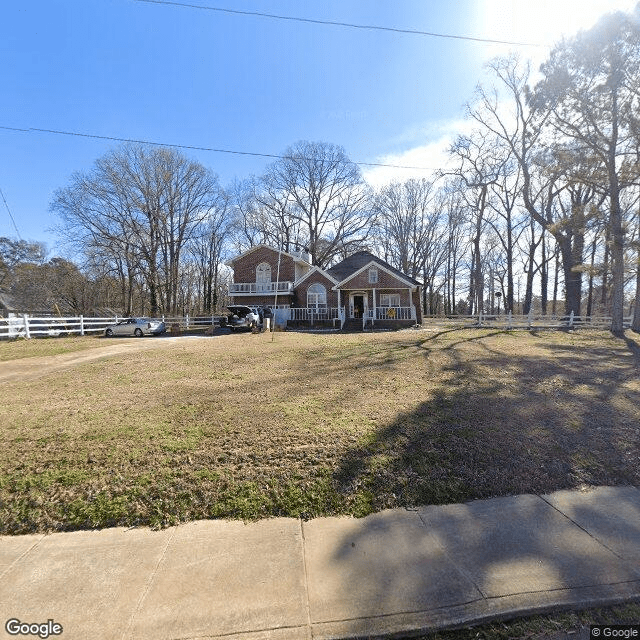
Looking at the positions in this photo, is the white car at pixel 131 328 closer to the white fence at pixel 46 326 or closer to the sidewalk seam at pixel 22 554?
the white fence at pixel 46 326

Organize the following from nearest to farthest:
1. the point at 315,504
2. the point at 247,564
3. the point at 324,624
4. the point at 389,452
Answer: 1. the point at 324,624
2. the point at 247,564
3. the point at 315,504
4. the point at 389,452

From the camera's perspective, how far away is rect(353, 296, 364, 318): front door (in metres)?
25.4

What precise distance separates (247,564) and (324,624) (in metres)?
0.65

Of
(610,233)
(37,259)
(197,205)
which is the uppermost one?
(197,205)

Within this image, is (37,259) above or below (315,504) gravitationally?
above

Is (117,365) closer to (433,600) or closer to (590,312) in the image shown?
(433,600)

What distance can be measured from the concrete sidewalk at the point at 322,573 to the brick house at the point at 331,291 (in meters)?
18.1

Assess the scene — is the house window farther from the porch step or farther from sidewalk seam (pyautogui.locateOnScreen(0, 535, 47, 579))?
sidewalk seam (pyautogui.locateOnScreen(0, 535, 47, 579))

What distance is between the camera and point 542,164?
1822 centimetres

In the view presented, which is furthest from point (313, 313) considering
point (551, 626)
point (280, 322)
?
point (551, 626)

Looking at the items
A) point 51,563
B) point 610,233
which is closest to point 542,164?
point 610,233

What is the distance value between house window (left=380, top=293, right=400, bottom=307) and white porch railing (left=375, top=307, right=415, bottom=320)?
33.4 inches

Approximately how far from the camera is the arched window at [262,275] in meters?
27.6

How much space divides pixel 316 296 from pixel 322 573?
23.8 meters
